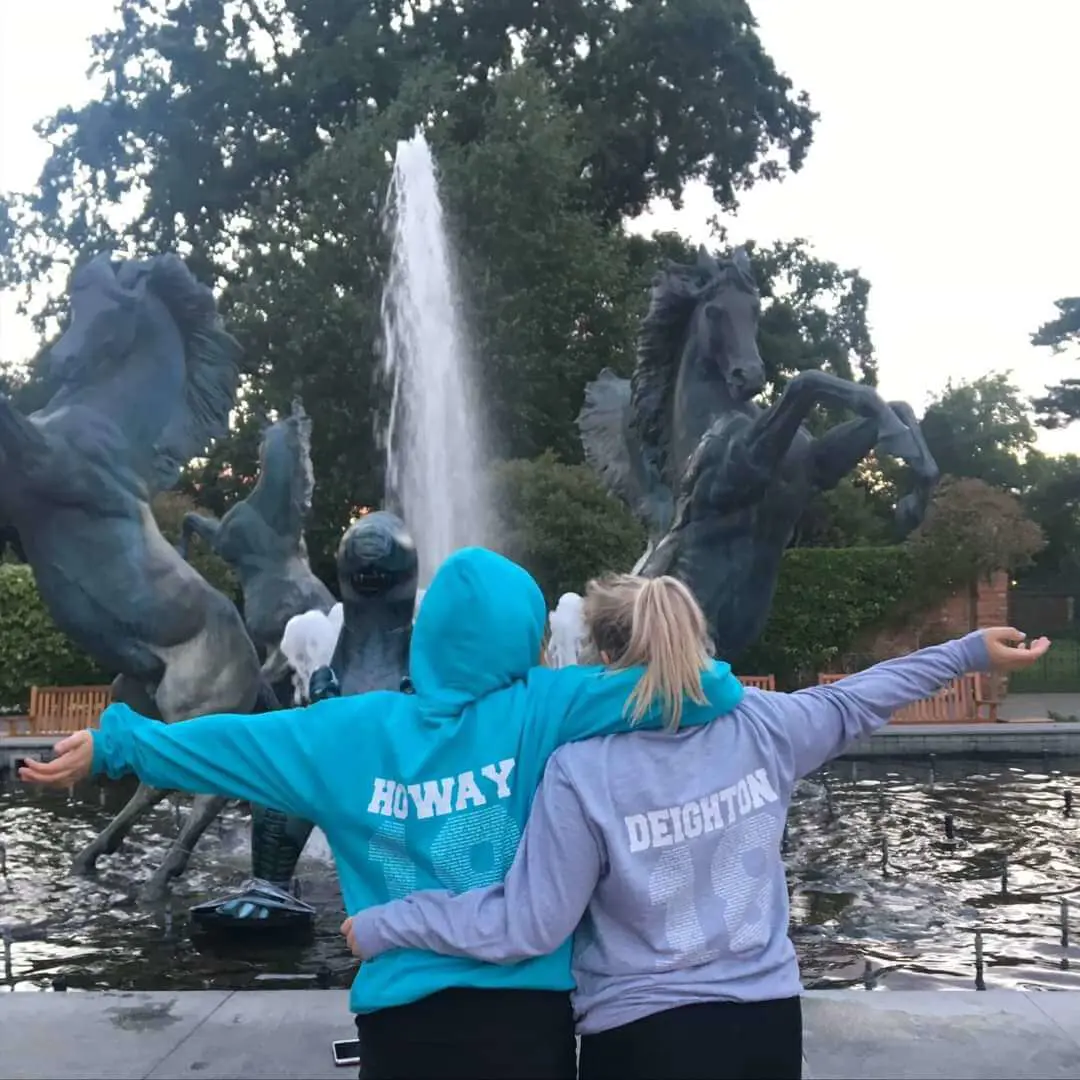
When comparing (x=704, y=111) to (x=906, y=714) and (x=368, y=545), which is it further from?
(x=368, y=545)

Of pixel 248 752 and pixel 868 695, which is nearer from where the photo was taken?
pixel 248 752

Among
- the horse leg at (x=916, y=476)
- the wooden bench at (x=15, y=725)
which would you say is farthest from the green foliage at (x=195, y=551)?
the horse leg at (x=916, y=476)

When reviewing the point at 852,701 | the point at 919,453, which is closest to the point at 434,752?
the point at 852,701

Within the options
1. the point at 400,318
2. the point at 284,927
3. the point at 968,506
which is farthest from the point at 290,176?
the point at 284,927

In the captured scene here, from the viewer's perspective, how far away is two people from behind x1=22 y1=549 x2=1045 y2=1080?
1.90 m

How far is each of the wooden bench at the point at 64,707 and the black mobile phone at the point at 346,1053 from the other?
37.8 ft

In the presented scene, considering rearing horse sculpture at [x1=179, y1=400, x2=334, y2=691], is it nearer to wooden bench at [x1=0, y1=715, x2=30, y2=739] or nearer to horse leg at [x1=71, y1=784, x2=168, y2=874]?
horse leg at [x1=71, y1=784, x2=168, y2=874]

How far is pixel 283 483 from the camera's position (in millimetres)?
7676

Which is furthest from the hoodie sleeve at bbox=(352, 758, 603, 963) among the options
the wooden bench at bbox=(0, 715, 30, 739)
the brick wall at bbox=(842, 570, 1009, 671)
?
the brick wall at bbox=(842, 570, 1009, 671)

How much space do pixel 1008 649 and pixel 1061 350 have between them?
35.5 m

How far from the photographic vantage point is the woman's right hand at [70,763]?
2064 millimetres

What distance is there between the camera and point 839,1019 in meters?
3.55

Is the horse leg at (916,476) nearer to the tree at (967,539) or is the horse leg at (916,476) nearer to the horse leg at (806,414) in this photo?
the horse leg at (806,414)

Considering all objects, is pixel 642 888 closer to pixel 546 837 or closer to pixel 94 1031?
pixel 546 837
